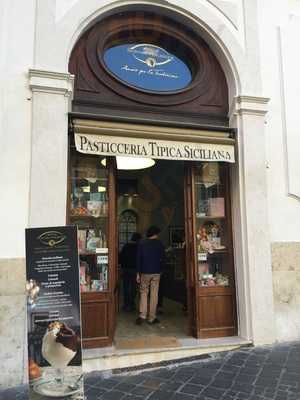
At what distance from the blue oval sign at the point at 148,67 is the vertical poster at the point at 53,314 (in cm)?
321

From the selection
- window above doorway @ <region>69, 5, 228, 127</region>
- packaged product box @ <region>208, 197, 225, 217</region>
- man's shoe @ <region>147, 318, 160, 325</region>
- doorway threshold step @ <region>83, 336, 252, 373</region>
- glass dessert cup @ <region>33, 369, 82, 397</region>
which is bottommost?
doorway threshold step @ <region>83, 336, 252, 373</region>

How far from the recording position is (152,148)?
5.21m

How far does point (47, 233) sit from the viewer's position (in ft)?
11.0

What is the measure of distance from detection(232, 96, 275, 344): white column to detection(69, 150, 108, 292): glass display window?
6.71 feet

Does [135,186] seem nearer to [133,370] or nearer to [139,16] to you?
[139,16]

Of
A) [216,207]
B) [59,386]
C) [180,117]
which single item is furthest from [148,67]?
[59,386]

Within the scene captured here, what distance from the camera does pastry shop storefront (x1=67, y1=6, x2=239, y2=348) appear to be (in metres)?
5.10

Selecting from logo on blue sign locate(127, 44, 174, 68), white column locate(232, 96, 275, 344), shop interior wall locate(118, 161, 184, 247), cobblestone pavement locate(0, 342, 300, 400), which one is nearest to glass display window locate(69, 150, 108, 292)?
cobblestone pavement locate(0, 342, 300, 400)

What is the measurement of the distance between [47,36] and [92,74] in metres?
0.78

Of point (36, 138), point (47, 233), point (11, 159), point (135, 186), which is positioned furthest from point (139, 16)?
point (135, 186)

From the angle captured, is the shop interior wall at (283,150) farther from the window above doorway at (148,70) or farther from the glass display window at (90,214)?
the glass display window at (90,214)

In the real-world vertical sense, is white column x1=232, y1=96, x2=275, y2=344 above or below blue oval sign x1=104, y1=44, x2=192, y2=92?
below

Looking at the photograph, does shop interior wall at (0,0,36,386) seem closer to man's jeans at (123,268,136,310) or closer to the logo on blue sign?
the logo on blue sign

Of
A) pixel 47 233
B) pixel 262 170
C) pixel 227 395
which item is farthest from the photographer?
pixel 262 170
